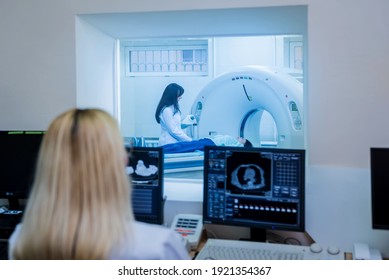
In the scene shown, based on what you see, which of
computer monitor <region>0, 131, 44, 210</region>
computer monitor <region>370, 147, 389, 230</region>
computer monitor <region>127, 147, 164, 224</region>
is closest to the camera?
computer monitor <region>370, 147, 389, 230</region>

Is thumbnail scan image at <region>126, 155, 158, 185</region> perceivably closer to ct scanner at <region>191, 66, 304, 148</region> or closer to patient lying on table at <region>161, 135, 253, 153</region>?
patient lying on table at <region>161, 135, 253, 153</region>

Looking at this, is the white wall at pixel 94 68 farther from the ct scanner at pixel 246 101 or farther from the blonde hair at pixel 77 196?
the blonde hair at pixel 77 196

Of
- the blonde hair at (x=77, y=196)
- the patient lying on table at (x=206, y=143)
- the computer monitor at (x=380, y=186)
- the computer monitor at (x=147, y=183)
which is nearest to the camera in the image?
the blonde hair at (x=77, y=196)

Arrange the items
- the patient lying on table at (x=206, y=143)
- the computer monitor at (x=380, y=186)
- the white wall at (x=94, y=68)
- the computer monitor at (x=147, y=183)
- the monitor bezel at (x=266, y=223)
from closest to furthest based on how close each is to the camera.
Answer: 1. the computer monitor at (x=380, y=186)
2. the monitor bezel at (x=266, y=223)
3. the computer monitor at (x=147, y=183)
4. the white wall at (x=94, y=68)
5. the patient lying on table at (x=206, y=143)

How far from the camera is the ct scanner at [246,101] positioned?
268 centimetres

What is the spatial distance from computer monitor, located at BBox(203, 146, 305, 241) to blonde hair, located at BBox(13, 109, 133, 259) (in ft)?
2.73

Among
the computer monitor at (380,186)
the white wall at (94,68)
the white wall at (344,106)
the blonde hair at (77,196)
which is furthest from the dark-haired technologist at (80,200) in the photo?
the white wall at (94,68)

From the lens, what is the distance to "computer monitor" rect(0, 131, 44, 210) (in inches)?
77.7

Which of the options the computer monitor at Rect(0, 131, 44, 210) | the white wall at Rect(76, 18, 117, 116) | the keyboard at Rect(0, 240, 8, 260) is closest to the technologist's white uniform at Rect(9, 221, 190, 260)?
the keyboard at Rect(0, 240, 8, 260)

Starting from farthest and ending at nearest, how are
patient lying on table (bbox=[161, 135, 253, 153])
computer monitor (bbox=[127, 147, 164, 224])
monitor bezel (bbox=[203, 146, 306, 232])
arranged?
patient lying on table (bbox=[161, 135, 253, 153]), computer monitor (bbox=[127, 147, 164, 224]), monitor bezel (bbox=[203, 146, 306, 232])

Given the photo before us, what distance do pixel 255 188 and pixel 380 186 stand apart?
0.50 meters

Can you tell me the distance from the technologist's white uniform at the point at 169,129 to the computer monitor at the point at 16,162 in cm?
105

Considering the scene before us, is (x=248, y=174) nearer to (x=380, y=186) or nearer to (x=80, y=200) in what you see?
(x=380, y=186)

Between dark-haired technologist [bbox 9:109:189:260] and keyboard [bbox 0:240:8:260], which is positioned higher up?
dark-haired technologist [bbox 9:109:189:260]
